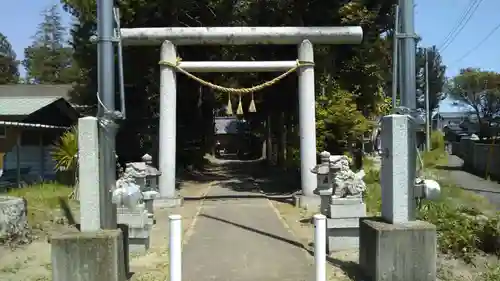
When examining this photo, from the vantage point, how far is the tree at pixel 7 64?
6975 cm

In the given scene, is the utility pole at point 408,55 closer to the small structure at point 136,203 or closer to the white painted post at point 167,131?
the small structure at point 136,203

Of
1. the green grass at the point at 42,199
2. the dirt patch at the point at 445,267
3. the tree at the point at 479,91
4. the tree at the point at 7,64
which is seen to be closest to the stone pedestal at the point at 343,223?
the dirt patch at the point at 445,267

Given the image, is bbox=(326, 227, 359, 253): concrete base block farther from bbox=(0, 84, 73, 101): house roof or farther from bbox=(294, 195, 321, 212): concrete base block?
bbox=(0, 84, 73, 101): house roof

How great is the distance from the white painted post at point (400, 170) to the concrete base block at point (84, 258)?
3.42 metres

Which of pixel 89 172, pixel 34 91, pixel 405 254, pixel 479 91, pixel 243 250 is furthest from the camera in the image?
pixel 479 91

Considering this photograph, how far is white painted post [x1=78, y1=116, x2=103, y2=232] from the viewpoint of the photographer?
22.1ft

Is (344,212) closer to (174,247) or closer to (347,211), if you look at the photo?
(347,211)

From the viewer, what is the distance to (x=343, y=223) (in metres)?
9.11

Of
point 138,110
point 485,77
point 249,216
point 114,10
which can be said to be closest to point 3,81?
point 138,110

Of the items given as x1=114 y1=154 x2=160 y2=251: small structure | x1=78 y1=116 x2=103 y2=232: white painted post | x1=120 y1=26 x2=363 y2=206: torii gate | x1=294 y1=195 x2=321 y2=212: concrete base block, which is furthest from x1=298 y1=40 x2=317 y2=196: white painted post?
x1=78 y1=116 x2=103 y2=232: white painted post

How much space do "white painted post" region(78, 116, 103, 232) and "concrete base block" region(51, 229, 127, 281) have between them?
368mm

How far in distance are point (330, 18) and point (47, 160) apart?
1272cm

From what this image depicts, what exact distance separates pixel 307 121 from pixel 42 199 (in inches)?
285

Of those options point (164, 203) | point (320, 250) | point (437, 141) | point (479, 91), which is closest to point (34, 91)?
point (437, 141)
